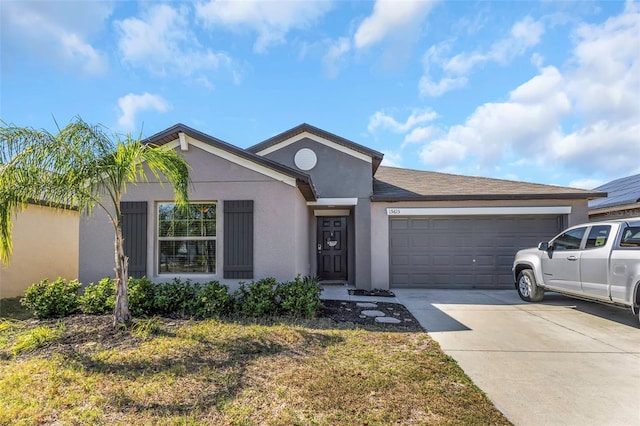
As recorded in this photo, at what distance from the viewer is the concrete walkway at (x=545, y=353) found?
2957mm

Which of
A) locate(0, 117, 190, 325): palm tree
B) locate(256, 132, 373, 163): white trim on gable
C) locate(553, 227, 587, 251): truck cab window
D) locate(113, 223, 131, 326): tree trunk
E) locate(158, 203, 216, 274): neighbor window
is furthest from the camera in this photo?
locate(256, 132, 373, 163): white trim on gable

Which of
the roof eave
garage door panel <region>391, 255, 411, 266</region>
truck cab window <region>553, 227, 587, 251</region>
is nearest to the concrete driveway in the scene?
truck cab window <region>553, 227, 587, 251</region>

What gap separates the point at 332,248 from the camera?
10727mm

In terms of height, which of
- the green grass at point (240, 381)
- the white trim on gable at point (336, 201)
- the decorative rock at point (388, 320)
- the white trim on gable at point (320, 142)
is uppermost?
the white trim on gable at point (320, 142)

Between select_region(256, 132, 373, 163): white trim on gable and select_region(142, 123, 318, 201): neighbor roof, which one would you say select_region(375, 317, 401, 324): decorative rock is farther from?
select_region(256, 132, 373, 163): white trim on gable

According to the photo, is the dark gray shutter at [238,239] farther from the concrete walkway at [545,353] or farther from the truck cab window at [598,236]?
the truck cab window at [598,236]

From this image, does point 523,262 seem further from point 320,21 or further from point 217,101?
point 217,101

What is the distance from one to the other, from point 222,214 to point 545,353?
6.13 meters

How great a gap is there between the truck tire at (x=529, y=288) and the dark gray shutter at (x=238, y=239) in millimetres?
6722

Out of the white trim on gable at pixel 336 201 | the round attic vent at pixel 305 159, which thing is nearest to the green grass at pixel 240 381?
the white trim on gable at pixel 336 201

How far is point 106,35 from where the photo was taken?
8.04 meters

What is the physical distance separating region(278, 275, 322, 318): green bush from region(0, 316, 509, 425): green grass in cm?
89

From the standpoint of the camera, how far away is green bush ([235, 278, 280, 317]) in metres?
5.88

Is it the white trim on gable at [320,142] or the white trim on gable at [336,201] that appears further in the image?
the white trim on gable at [320,142]
